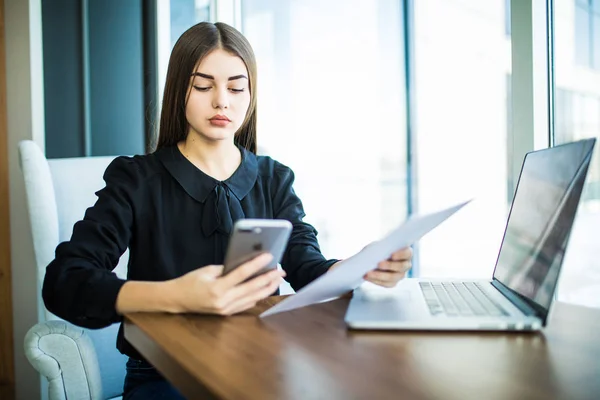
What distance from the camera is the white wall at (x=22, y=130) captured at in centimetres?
214

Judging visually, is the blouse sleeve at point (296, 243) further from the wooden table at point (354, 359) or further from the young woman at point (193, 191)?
the wooden table at point (354, 359)

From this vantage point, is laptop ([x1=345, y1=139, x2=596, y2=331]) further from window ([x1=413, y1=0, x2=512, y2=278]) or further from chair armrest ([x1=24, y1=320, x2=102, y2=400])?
window ([x1=413, y1=0, x2=512, y2=278])

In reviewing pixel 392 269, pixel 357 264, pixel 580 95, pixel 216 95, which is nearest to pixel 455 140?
pixel 580 95

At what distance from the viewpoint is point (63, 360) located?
1192 mm

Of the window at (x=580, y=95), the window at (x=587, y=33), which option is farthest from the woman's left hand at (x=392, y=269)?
the window at (x=587, y=33)

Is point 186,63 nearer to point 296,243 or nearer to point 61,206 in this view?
point 296,243

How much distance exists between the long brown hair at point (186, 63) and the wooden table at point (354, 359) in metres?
0.55

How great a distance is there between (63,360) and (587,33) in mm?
1525

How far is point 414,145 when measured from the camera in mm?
2578

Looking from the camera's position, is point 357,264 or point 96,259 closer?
point 357,264

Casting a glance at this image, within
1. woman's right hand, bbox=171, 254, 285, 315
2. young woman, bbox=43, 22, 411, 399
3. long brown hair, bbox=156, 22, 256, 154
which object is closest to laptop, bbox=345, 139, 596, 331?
woman's right hand, bbox=171, 254, 285, 315

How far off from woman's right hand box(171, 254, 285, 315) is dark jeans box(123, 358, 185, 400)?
9.2 inches

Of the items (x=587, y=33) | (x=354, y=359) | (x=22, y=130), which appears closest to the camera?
(x=354, y=359)

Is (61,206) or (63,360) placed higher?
(61,206)
